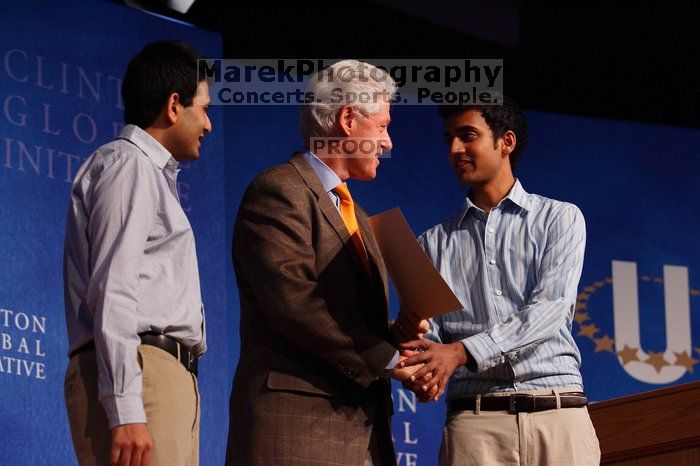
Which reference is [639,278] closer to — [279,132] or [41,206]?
[279,132]

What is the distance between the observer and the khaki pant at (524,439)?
2783 mm

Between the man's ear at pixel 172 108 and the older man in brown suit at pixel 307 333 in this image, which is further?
the man's ear at pixel 172 108

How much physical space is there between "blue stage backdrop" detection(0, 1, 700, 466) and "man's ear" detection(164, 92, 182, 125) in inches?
59.5

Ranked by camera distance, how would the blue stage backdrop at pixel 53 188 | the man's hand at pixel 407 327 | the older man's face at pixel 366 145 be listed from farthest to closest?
the blue stage backdrop at pixel 53 188
the older man's face at pixel 366 145
the man's hand at pixel 407 327

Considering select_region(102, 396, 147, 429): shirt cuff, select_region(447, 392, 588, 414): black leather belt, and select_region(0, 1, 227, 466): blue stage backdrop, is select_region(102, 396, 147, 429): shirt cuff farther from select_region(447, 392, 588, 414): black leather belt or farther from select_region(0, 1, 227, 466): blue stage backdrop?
select_region(0, 1, 227, 466): blue stage backdrop

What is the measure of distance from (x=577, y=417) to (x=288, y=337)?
2.93 ft

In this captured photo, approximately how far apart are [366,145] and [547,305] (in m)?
0.64

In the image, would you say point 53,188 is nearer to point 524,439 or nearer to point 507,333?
point 507,333

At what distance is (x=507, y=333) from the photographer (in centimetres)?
279

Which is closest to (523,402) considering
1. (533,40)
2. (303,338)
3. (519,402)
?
(519,402)

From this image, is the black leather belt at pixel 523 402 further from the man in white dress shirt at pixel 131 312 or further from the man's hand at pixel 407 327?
the man in white dress shirt at pixel 131 312

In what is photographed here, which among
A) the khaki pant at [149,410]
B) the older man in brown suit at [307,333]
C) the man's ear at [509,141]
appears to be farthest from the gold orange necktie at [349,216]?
the man's ear at [509,141]

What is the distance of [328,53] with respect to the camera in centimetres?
523

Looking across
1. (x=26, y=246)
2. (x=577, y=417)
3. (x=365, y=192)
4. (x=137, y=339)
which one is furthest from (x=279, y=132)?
(x=137, y=339)
